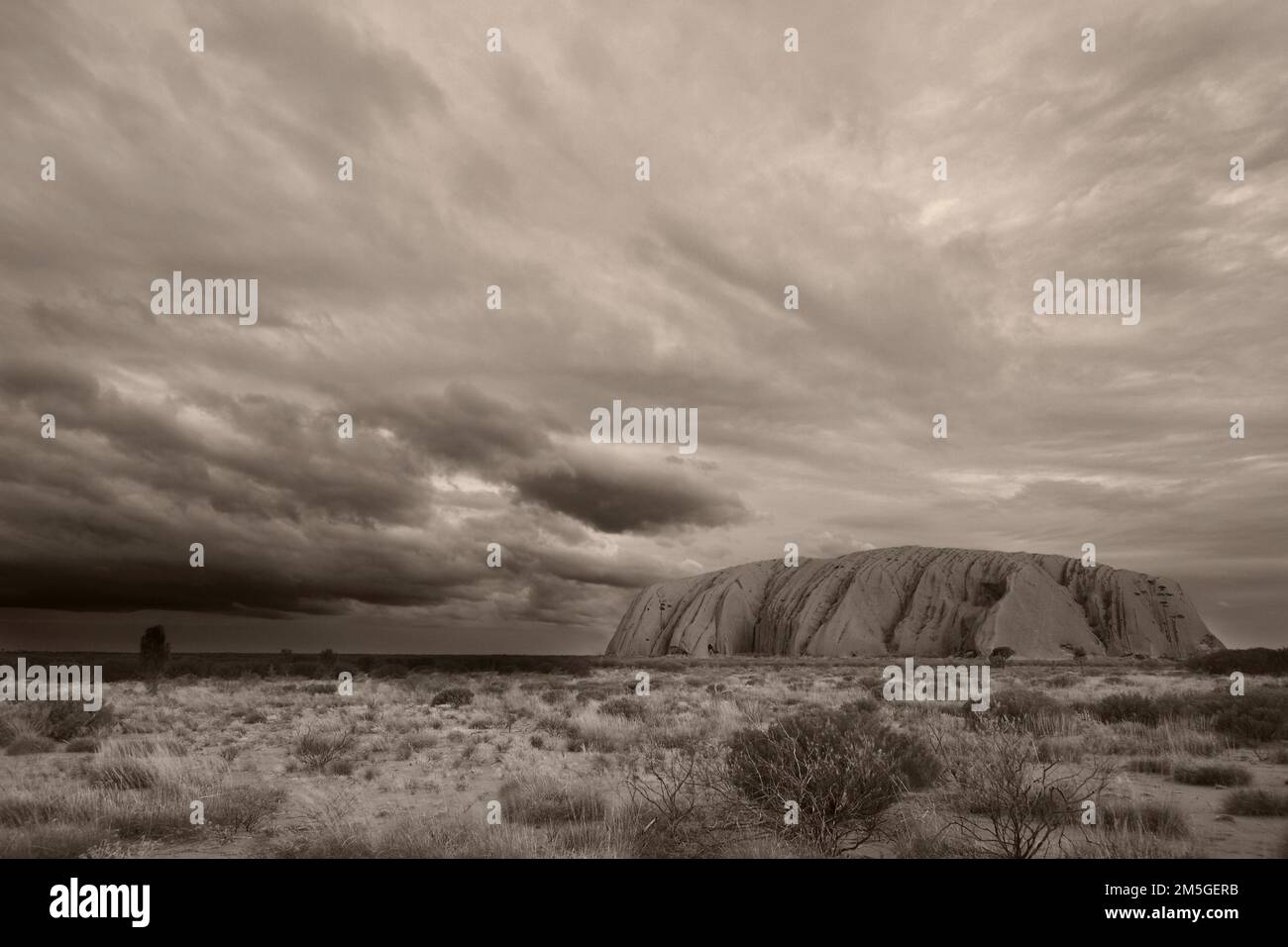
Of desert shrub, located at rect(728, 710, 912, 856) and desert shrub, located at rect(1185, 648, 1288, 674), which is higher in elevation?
desert shrub, located at rect(728, 710, 912, 856)

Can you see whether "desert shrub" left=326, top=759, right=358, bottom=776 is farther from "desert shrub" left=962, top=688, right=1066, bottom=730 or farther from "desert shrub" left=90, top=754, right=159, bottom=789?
"desert shrub" left=962, top=688, right=1066, bottom=730

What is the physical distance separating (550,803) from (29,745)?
1378cm

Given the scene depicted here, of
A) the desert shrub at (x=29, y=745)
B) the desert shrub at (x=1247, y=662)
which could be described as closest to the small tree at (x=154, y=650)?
the desert shrub at (x=29, y=745)

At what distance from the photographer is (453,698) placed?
85.6 feet

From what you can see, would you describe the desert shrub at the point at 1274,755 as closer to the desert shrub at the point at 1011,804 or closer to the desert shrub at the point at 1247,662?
the desert shrub at the point at 1011,804

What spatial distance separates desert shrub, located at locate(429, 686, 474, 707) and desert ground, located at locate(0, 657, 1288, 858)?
564 cm

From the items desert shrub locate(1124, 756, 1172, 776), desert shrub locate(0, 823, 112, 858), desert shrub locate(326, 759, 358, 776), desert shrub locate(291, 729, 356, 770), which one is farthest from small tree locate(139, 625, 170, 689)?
desert shrub locate(1124, 756, 1172, 776)

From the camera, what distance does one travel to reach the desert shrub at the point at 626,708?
65.2 feet

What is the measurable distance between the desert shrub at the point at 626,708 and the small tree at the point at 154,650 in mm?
31461

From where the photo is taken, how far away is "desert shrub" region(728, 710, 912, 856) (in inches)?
309

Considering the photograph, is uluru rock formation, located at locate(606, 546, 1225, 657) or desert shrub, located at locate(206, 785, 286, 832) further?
uluru rock formation, located at locate(606, 546, 1225, 657)
